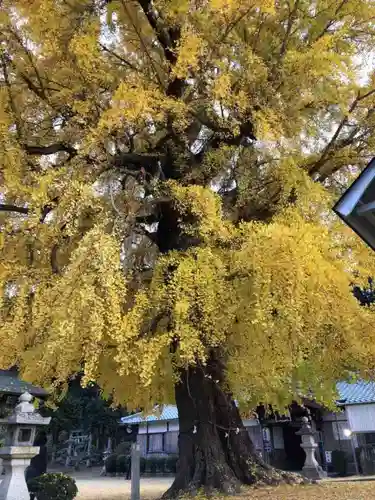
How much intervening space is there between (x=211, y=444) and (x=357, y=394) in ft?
34.9

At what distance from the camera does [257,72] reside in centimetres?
756

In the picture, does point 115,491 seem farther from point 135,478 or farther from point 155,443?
point 155,443

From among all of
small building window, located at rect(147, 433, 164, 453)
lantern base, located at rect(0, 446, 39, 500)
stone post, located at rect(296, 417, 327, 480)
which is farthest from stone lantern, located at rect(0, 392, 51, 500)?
small building window, located at rect(147, 433, 164, 453)

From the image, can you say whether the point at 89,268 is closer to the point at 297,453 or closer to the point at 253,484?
the point at 253,484

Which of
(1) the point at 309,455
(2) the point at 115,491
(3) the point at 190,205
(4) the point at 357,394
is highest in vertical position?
(3) the point at 190,205

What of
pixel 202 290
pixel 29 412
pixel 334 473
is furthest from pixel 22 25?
pixel 334 473

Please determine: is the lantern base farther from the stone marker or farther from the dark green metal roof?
the dark green metal roof

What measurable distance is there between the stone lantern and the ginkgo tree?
1.96 meters

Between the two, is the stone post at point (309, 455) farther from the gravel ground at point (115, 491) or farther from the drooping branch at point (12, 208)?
the drooping branch at point (12, 208)

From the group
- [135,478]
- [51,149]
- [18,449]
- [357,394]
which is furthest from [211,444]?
[357,394]

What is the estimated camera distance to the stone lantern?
8.34 meters

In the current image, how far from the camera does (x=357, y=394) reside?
1638 centimetres

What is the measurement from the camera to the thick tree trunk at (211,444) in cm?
762

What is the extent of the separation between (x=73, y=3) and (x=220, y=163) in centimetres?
414
